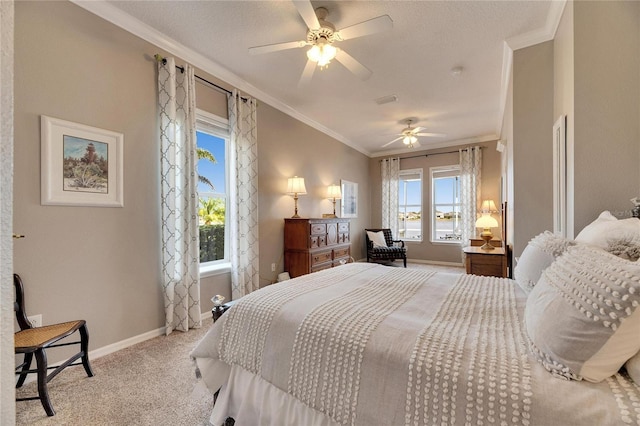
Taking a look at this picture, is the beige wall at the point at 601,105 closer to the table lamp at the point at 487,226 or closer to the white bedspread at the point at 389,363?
the white bedspread at the point at 389,363

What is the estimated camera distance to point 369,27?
6.61 feet

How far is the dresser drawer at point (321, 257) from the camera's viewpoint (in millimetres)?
4125

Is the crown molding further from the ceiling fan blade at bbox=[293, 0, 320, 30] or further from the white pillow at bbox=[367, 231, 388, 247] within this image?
the white pillow at bbox=[367, 231, 388, 247]

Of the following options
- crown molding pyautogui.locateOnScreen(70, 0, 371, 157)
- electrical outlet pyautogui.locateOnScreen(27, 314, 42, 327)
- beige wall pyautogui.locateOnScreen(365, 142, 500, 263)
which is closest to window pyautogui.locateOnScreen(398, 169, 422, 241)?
beige wall pyautogui.locateOnScreen(365, 142, 500, 263)

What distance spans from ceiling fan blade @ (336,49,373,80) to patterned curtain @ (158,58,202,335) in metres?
1.57

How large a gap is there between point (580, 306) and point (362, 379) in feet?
2.34

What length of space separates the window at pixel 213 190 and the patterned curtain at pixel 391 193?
434 centimetres

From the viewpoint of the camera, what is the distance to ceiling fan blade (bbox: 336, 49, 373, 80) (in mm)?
2363

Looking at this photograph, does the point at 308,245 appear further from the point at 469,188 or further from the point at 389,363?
the point at 469,188

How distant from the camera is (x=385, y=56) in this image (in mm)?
2910

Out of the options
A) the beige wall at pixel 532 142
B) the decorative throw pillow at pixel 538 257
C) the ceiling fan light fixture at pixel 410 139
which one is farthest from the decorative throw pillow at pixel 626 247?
the ceiling fan light fixture at pixel 410 139

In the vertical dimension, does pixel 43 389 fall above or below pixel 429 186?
below

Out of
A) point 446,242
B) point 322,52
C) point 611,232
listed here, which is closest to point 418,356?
point 611,232

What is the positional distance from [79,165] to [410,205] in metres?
6.20
